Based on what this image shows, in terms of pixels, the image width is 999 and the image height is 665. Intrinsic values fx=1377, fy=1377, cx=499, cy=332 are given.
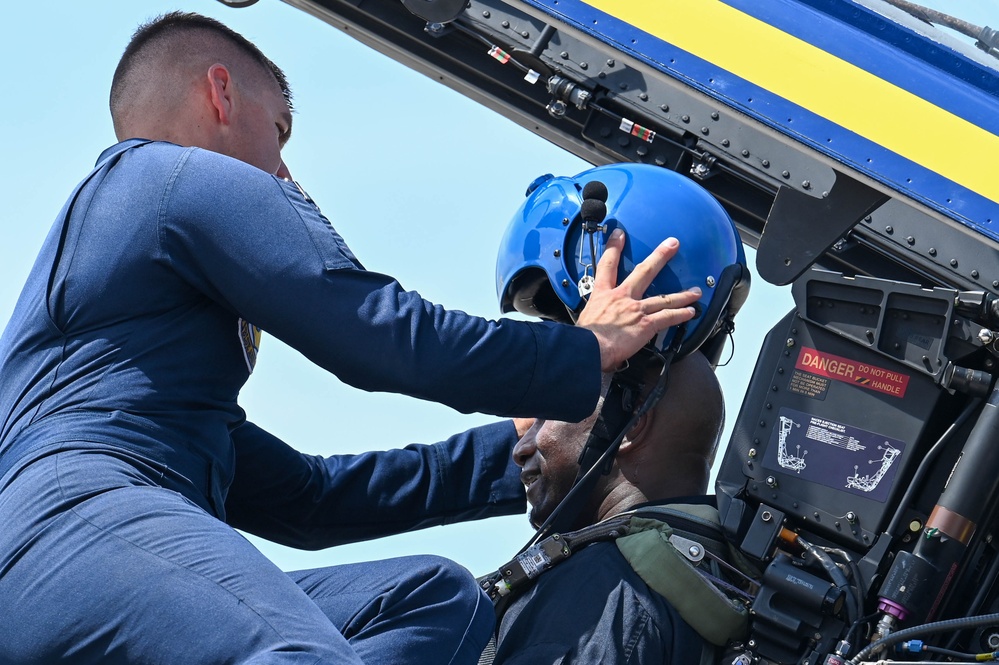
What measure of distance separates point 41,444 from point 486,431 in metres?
1.55

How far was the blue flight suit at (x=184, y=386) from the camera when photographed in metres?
2.56

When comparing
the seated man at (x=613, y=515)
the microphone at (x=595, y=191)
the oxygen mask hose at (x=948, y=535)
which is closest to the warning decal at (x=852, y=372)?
the oxygen mask hose at (x=948, y=535)

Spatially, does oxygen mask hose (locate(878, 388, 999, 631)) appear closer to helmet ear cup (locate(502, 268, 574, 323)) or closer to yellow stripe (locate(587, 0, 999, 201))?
yellow stripe (locate(587, 0, 999, 201))

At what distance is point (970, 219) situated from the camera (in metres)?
2.83

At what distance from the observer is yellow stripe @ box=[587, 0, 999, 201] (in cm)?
289

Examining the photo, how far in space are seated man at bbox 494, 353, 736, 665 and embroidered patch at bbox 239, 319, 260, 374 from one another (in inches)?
34.2

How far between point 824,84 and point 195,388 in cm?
149

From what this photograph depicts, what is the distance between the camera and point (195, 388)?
2.91 m

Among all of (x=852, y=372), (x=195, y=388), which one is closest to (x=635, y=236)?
(x=852, y=372)

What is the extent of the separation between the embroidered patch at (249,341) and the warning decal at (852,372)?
127 centimetres

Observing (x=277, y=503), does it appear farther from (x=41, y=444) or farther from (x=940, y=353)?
(x=940, y=353)

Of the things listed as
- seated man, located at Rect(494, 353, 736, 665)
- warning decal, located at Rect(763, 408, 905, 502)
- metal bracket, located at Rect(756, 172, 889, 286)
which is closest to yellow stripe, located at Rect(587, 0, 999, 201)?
metal bracket, located at Rect(756, 172, 889, 286)

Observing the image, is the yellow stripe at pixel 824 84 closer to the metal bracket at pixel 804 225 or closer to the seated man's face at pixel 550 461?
the metal bracket at pixel 804 225

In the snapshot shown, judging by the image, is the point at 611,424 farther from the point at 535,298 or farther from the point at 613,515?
the point at 535,298
